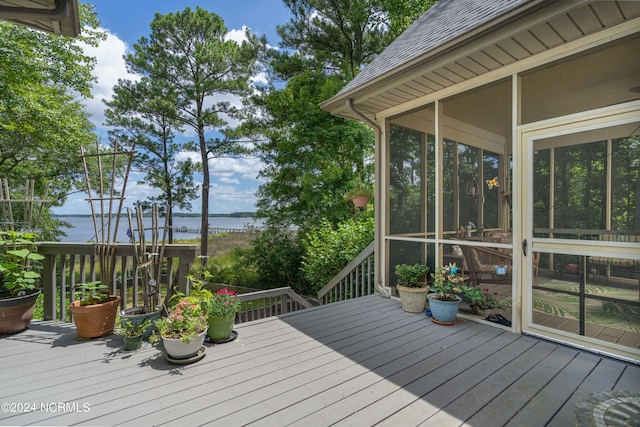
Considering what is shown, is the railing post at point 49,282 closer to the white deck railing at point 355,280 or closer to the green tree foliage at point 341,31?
the white deck railing at point 355,280

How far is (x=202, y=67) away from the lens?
12.2 metres

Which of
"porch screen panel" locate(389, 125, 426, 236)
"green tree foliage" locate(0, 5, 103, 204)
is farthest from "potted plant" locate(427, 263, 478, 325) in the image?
"green tree foliage" locate(0, 5, 103, 204)

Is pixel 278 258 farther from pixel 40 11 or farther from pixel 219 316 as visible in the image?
pixel 40 11

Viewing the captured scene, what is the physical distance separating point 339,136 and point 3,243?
7.29 meters

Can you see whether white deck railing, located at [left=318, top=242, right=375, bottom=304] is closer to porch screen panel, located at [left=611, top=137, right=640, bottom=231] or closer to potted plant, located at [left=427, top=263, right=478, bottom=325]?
potted plant, located at [left=427, top=263, right=478, bottom=325]

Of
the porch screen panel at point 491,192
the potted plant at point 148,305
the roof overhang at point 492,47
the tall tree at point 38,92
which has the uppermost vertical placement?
the tall tree at point 38,92

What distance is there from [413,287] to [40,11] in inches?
175

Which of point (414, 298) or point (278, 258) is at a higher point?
point (414, 298)

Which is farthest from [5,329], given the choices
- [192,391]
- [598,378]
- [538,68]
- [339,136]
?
[339,136]

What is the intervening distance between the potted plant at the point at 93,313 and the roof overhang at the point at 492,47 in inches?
141

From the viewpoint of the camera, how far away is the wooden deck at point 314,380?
1.79 metres

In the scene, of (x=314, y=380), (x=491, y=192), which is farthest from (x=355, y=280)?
(x=314, y=380)

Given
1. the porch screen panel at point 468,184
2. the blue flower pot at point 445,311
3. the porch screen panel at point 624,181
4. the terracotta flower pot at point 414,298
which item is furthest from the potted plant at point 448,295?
the porch screen panel at point 624,181

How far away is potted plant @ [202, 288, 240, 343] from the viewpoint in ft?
9.05
